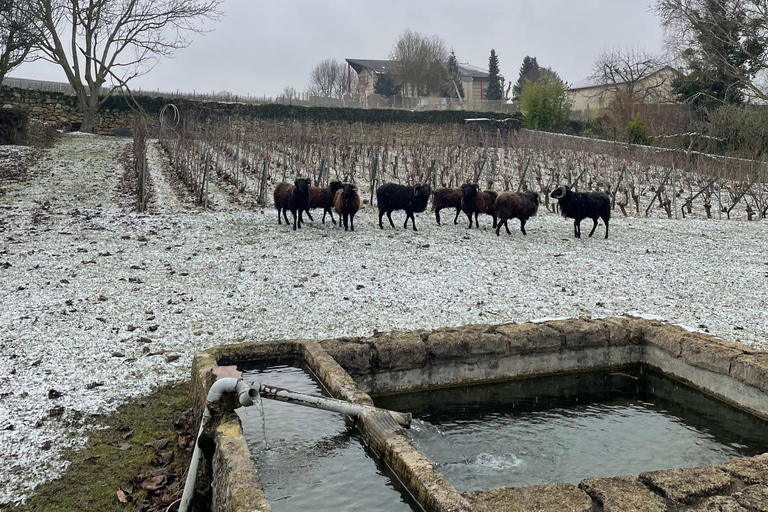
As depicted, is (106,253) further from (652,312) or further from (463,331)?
(652,312)

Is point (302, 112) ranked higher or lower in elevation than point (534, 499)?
higher

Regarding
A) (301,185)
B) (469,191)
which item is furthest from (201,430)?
(469,191)

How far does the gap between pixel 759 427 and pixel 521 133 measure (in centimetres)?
3471

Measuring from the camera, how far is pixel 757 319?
8586mm

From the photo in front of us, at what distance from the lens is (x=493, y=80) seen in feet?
236

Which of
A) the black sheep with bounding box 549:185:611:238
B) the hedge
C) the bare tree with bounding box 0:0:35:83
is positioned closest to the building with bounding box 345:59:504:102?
the hedge

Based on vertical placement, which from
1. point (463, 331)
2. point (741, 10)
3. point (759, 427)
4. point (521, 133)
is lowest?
point (759, 427)

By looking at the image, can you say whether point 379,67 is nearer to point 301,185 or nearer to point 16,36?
point 16,36

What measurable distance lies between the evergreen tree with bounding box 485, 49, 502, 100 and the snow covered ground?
57742mm

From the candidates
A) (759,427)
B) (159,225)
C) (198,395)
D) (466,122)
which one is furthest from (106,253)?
(466,122)

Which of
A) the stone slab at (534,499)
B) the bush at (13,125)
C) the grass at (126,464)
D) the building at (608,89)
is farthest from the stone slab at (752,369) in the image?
the building at (608,89)

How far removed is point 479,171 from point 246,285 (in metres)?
11.8

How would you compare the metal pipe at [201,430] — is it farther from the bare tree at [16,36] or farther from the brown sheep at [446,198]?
the bare tree at [16,36]

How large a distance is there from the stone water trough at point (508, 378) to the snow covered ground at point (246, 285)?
139cm
